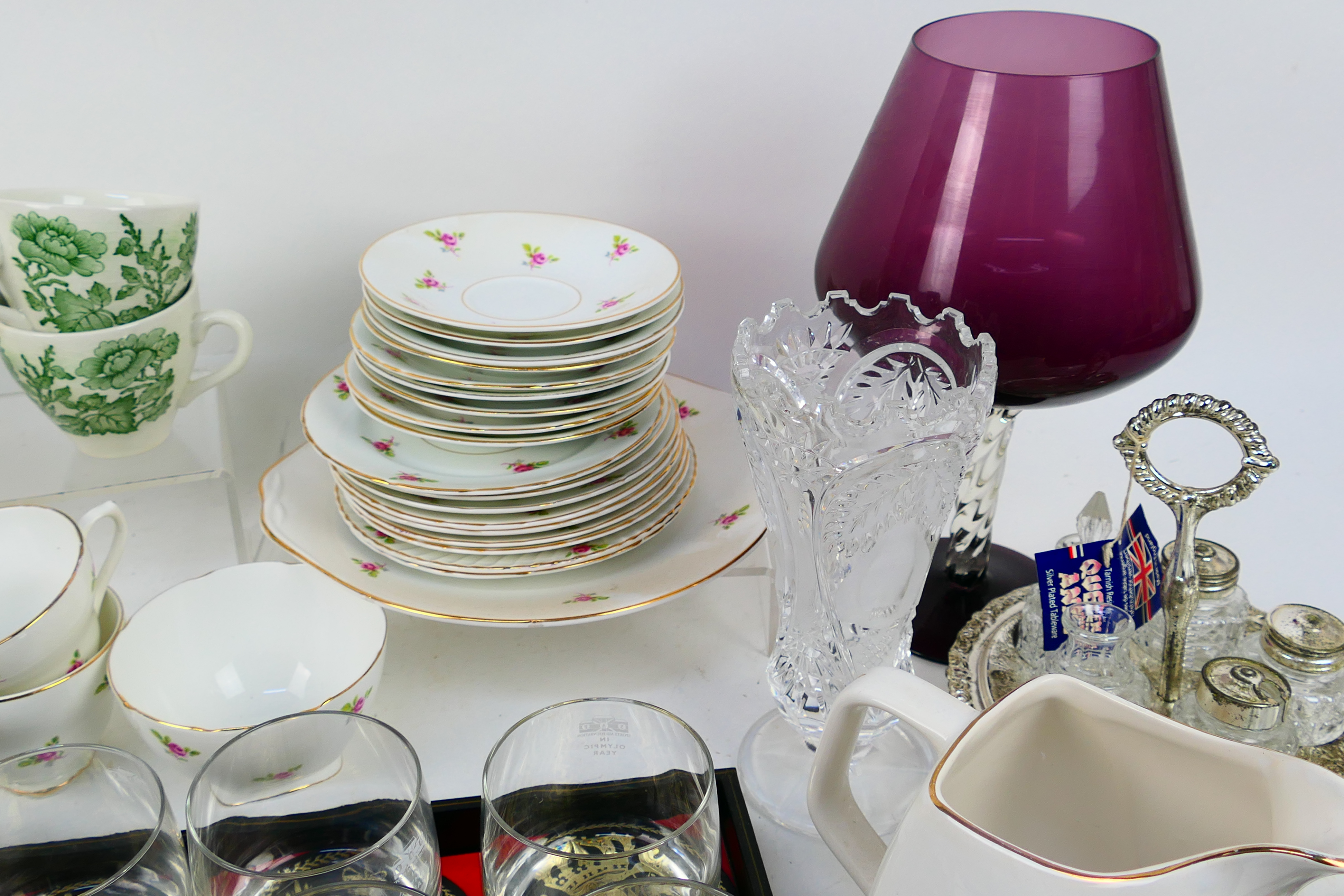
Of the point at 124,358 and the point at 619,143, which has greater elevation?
the point at 619,143

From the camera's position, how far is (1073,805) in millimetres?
355

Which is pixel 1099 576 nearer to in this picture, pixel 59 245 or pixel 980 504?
pixel 980 504

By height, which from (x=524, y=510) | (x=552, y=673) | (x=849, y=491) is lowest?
(x=552, y=673)

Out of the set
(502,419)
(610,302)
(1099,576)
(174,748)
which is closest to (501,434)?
(502,419)

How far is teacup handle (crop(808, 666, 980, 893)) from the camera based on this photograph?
1.12 ft

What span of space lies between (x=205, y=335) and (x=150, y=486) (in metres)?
0.10

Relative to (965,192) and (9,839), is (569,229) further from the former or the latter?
(9,839)

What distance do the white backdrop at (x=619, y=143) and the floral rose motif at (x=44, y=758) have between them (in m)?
0.34

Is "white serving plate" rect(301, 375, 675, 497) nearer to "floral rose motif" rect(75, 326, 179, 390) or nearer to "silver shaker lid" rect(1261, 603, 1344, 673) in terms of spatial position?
"floral rose motif" rect(75, 326, 179, 390)

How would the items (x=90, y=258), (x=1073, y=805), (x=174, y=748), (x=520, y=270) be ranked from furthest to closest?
1. (x=520, y=270)
2. (x=90, y=258)
3. (x=174, y=748)
4. (x=1073, y=805)

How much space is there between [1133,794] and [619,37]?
0.57 m

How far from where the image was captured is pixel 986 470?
1.99 feet

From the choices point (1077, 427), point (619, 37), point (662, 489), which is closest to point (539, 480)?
point (662, 489)

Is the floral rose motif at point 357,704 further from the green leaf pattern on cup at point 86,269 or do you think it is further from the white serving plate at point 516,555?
the green leaf pattern on cup at point 86,269
